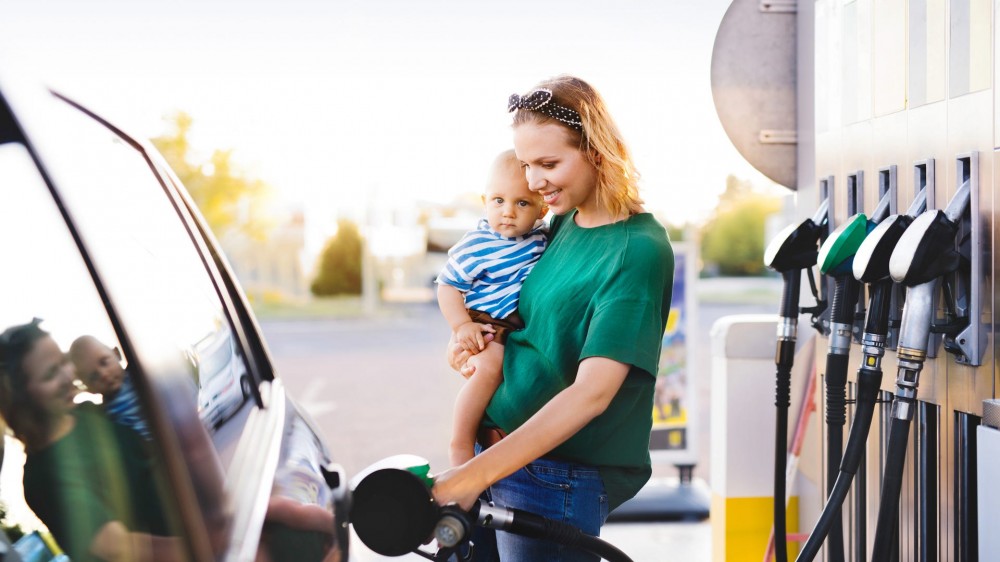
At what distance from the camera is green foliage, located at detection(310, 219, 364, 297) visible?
32469mm

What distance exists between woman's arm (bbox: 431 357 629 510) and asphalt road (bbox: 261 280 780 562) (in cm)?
111

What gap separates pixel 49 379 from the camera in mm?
1031

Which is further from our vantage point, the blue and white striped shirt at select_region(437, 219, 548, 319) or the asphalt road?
the asphalt road

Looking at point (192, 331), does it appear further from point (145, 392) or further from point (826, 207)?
point (826, 207)

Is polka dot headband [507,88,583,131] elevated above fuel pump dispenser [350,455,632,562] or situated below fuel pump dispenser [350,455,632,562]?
above

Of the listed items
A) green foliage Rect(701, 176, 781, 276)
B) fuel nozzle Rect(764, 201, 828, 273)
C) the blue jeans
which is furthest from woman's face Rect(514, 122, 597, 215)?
green foliage Rect(701, 176, 781, 276)

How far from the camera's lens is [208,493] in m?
1.05

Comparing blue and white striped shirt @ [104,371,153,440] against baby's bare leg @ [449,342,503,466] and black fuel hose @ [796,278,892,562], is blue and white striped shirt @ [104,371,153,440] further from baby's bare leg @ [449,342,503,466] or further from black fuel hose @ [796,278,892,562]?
black fuel hose @ [796,278,892,562]

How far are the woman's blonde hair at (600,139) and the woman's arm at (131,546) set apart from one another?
1.09 m

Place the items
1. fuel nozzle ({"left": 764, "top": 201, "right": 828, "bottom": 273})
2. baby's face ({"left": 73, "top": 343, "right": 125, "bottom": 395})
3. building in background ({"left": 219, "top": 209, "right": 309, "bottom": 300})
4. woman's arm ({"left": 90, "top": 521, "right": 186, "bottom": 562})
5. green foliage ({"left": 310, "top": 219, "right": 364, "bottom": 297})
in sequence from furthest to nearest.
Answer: building in background ({"left": 219, "top": 209, "right": 309, "bottom": 300}), green foliage ({"left": 310, "top": 219, "right": 364, "bottom": 297}), fuel nozzle ({"left": 764, "top": 201, "right": 828, "bottom": 273}), baby's face ({"left": 73, "top": 343, "right": 125, "bottom": 395}), woman's arm ({"left": 90, "top": 521, "right": 186, "bottom": 562})

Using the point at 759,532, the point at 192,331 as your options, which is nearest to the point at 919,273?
the point at 192,331

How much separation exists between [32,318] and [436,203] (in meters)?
39.1

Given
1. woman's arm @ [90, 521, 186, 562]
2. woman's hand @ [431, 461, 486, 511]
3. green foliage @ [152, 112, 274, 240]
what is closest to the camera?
woman's arm @ [90, 521, 186, 562]

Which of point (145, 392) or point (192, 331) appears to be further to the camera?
point (192, 331)
